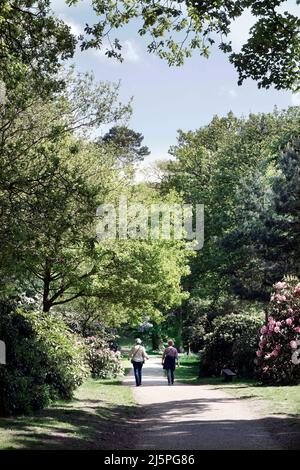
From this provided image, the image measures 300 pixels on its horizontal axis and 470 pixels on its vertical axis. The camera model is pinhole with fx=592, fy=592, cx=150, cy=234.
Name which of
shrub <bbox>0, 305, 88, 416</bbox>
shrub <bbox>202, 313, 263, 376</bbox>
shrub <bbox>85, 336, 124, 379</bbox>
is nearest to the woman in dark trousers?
shrub <bbox>202, 313, 263, 376</bbox>

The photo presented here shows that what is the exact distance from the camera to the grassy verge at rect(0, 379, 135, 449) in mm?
9648

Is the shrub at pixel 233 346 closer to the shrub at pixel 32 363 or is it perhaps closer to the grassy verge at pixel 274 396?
the grassy verge at pixel 274 396

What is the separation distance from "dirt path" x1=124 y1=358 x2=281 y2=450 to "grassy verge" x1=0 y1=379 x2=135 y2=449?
612mm

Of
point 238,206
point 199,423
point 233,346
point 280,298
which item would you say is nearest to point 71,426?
point 199,423

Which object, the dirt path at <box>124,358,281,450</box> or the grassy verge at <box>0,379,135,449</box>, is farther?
the dirt path at <box>124,358,281,450</box>

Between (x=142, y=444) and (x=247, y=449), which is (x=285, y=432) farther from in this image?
(x=142, y=444)

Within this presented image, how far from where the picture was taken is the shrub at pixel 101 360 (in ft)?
88.8

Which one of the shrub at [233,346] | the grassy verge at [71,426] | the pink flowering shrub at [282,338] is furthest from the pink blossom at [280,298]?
the grassy verge at [71,426]

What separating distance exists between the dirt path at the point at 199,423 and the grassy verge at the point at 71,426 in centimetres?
61

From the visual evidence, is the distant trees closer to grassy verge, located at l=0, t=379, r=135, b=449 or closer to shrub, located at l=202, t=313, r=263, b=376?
shrub, located at l=202, t=313, r=263, b=376

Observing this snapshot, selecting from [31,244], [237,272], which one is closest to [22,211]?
[31,244]

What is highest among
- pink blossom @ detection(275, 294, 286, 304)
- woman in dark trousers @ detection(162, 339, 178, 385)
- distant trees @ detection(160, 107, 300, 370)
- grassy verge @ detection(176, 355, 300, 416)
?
distant trees @ detection(160, 107, 300, 370)

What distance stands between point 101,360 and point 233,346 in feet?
20.2

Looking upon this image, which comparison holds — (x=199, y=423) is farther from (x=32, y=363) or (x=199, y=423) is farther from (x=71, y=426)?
(x=32, y=363)
